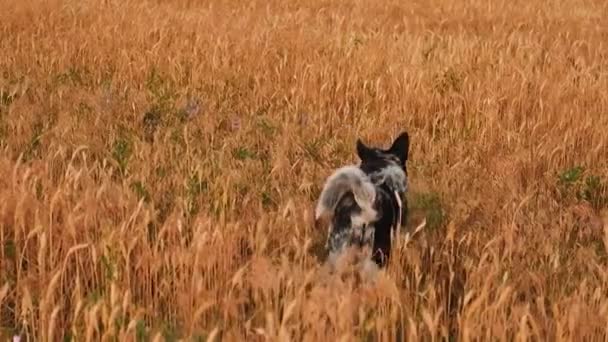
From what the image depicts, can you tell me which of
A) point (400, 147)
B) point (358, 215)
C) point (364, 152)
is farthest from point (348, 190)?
point (400, 147)

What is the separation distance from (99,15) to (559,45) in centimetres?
547

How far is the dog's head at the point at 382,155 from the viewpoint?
3.69 m

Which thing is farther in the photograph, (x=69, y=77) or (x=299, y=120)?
(x=69, y=77)

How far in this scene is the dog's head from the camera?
145 inches

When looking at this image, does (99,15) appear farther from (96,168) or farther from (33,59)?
(96,168)

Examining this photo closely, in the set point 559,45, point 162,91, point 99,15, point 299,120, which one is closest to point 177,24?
point 99,15

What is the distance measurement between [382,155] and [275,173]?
68cm

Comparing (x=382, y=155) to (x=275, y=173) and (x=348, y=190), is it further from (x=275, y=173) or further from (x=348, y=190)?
(x=348, y=190)

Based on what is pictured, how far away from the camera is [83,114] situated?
5180mm

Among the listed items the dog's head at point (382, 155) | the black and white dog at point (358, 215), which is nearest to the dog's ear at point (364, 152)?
the dog's head at point (382, 155)

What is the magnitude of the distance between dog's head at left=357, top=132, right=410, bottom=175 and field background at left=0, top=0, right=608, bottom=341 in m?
0.27

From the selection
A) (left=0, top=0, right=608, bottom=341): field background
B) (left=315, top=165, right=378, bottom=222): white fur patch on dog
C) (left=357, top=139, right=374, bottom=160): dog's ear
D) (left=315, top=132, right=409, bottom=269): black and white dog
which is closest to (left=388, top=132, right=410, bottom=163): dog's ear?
(left=357, top=139, right=374, bottom=160): dog's ear

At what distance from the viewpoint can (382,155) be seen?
3873 mm

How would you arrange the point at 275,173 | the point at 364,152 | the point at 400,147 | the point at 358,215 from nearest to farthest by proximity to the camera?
the point at 358,215, the point at 364,152, the point at 400,147, the point at 275,173
